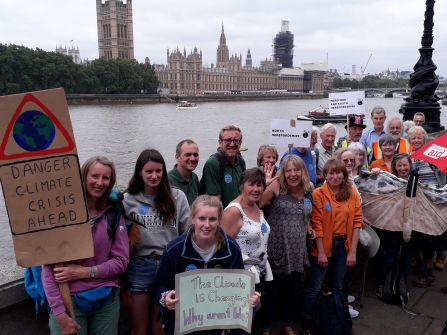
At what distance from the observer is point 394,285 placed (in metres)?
3.01

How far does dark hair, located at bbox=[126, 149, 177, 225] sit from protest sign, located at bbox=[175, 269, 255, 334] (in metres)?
0.40

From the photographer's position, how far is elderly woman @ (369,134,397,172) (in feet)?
10.5

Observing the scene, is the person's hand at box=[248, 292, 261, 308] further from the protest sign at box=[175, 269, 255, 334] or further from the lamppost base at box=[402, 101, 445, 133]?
the lamppost base at box=[402, 101, 445, 133]

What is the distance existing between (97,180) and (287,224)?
1154 mm

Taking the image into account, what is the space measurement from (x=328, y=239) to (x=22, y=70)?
53.7 metres

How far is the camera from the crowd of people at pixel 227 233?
1.85 m

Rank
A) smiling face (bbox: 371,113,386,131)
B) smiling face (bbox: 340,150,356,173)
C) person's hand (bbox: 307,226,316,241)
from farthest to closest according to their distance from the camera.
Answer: smiling face (bbox: 371,113,386,131), smiling face (bbox: 340,150,356,173), person's hand (bbox: 307,226,316,241)

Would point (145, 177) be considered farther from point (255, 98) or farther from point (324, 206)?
point (255, 98)

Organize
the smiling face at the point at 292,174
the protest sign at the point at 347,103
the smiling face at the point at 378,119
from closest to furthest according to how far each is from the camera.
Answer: the smiling face at the point at 292,174 < the smiling face at the point at 378,119 < the protest sign at the point at 347,103

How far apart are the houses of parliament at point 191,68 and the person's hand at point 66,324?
8498 centimetres

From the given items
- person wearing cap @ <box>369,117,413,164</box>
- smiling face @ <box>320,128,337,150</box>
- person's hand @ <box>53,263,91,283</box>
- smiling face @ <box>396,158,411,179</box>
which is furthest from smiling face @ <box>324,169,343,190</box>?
person's hand @ <box>53,263,91,283</box>

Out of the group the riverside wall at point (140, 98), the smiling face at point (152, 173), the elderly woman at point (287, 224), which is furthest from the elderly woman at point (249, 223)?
the riverside wall at point (140, 98)

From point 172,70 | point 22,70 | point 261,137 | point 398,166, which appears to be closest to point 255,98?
point 172,70

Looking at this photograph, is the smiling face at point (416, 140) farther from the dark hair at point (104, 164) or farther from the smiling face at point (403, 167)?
the dark hair at point (104, 164)
